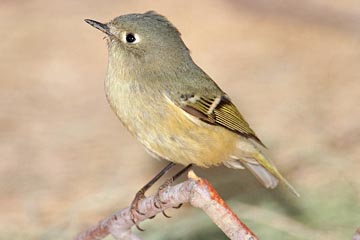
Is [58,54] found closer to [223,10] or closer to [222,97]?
[223,10]

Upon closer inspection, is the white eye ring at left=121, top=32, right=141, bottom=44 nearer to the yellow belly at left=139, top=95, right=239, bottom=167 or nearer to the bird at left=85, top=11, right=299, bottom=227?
the bird at left=85, top=11, right=299, bottom=227

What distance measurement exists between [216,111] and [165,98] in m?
0.25

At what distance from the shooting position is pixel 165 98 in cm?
310

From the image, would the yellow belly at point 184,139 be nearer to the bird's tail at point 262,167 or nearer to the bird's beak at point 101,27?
the bird's tail at point 262,167

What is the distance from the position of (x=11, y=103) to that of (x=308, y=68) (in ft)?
5.37

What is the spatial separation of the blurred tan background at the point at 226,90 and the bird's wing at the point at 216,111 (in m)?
0.67

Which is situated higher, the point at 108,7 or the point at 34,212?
the point at 108,7

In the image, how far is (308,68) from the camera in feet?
17.3

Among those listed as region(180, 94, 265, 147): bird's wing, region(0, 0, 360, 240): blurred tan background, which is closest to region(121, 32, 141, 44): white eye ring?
region(180, 94, 265, 147): bird's wing

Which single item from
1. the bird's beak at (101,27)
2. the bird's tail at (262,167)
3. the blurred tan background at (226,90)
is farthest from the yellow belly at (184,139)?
the blurred tan background at (226,90)

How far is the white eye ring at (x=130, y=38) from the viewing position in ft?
10.3

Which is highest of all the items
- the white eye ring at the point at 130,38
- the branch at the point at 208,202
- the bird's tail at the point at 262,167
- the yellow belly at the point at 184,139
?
the white eye ring at the point at 130,38

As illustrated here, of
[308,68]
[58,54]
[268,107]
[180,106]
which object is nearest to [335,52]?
[308,68]

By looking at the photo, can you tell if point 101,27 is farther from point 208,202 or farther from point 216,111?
point 208,202
